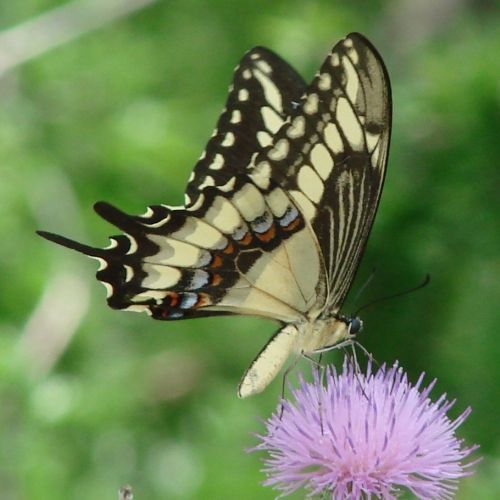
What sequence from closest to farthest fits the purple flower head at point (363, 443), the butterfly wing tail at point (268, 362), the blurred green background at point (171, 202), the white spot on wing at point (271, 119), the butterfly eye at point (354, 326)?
the purple flower head at point (363, 443), the butterfly wing tail at point (268, 362), the butterfly eye at point (354, 326), the white spot on wing at point (271, 119), the blurred green background at point (171, 202)

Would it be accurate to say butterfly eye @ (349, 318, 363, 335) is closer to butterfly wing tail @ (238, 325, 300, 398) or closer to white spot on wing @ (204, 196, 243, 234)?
butterfly wing tail @ (238, 325, 300, 398)

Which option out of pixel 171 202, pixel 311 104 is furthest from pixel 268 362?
pixel 171 202

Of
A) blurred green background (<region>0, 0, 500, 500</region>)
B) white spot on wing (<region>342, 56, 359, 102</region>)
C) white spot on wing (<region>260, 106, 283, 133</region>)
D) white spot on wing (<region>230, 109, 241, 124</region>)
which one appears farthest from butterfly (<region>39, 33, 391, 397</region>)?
blurred green background (<region>0, 0, 500, 500</region>)

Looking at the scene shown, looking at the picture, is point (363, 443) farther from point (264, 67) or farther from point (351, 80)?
point (264, 67)

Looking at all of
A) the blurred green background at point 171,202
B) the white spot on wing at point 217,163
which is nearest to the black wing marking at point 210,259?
the white spot on wing at point 217,163

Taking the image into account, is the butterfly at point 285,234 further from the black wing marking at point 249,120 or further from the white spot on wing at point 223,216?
the black wing marking at point 249,120

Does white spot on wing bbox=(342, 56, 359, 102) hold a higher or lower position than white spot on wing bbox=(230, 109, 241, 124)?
lower

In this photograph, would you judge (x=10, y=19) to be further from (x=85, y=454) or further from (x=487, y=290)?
(x=487, y=290)
